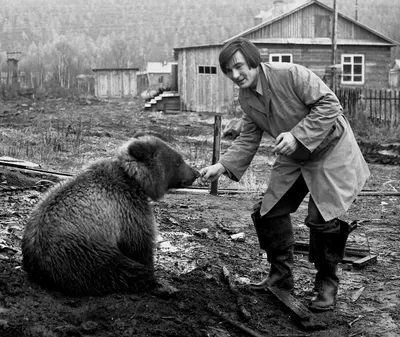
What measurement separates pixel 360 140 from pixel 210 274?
13.9m

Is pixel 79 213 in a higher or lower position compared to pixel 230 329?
higher

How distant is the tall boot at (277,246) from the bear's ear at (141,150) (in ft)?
3.32

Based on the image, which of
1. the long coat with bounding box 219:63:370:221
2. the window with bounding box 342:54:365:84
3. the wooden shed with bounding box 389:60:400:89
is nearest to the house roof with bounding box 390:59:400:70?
the wooden shed with bounding box 389:60:400:89

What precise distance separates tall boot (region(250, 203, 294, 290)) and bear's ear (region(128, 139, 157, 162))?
1.01 m

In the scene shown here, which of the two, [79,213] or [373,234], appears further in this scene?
[373,234]

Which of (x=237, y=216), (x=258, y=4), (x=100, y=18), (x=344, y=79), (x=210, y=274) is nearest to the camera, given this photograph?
(x=210, y=274)

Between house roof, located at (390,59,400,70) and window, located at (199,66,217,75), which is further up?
house roof, located at (390,59,400,70)

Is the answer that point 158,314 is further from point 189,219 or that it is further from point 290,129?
point 189,219

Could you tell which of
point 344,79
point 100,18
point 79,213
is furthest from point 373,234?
point 100,18

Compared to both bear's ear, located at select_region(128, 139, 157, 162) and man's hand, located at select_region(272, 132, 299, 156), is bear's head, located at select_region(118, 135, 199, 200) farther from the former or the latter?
man's hand, located at select_region(272, 132, 299, 156)

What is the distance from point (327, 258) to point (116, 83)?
44.4 metres

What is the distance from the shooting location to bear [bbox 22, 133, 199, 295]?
484 centimetres

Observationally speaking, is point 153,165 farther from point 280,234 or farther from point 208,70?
point 208,70

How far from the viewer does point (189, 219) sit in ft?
26.2
